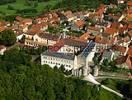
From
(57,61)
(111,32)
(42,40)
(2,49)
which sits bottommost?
(57,61)

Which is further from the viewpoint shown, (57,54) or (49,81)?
(57,54)

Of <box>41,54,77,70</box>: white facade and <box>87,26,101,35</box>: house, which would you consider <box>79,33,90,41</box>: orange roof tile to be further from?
<box>41,54,77,70</box>: white facade

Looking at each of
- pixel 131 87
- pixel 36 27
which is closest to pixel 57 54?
pixel 131 87

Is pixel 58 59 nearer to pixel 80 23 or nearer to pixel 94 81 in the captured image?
pixel 94 81

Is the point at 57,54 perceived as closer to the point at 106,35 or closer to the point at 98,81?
the point at 98,81

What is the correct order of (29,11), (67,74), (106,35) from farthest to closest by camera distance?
(29,11) → (106,35) → (67,74)

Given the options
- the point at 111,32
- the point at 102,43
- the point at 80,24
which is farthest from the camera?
the point at 80,24

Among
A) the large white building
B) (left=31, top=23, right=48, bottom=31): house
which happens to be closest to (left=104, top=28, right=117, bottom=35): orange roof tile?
(left=31, top=23, right=48, bottom=31): house

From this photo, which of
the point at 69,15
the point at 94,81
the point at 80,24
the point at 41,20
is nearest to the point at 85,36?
the point at 80,24
